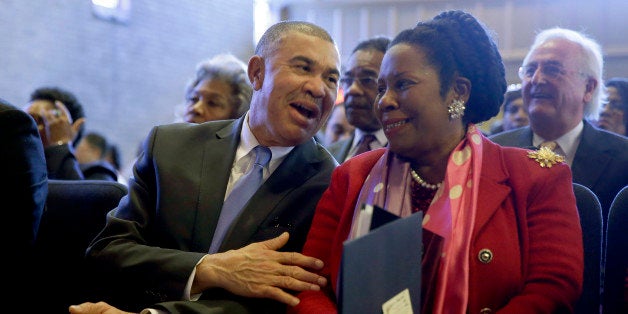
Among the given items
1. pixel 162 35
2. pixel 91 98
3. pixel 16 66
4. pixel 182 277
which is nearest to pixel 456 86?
pixel 182 277

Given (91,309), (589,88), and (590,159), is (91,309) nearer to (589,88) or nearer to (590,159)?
(590,159)

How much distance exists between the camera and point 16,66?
25.3 ft

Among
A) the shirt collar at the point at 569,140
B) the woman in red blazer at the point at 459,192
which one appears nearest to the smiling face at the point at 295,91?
the woman in red blazer at the point at 459,192

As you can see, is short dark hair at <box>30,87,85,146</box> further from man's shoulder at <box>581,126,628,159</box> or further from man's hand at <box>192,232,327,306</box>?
man's shoulder at <box>581,126,628,159</box>

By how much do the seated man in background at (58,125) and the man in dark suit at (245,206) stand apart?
127 cm

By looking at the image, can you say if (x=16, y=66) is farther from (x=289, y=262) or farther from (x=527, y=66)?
(x=289, y=262)

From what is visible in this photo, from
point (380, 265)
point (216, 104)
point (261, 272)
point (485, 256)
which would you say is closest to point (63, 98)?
point (216, 104)

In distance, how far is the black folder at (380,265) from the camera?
4.20ft

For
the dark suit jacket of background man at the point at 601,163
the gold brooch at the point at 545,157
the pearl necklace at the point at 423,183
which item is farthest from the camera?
the dark suit jacket of background man at the point at 601,163

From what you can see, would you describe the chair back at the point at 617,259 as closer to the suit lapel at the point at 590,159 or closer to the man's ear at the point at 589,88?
the suit lapel at the point at 590,159

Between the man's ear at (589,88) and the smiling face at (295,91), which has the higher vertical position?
the smiling face at (295,91)

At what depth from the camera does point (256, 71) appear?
2.47 m

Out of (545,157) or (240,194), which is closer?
(545,157)

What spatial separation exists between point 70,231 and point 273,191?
2.59 ft
